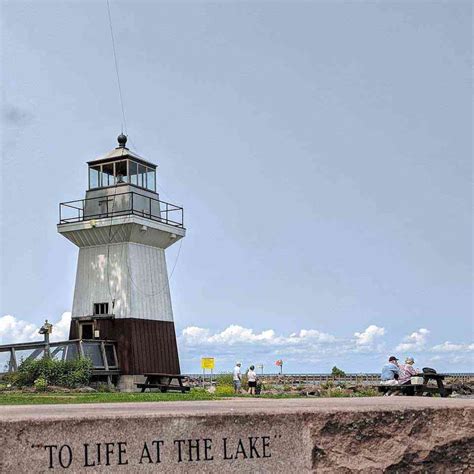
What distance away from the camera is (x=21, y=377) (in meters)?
29.1

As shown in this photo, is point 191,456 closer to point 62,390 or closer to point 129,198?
point 62,390

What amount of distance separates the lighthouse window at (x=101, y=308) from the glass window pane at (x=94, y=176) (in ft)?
17.1

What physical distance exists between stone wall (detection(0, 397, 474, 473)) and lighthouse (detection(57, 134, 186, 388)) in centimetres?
2602

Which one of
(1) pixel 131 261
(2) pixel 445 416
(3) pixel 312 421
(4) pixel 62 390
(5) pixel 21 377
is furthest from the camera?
(1) pixel 131 261

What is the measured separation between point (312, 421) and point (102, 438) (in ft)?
5.94

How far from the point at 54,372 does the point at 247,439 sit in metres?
24.1

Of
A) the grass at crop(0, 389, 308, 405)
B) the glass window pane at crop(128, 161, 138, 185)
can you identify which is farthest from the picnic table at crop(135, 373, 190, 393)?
the glass window pane at crop(128, 161, 138, 185)

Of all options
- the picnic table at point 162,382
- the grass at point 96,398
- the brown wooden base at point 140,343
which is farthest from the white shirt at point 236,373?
the grass at point 96,398

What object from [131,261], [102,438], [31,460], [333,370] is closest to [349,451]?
[102,438]

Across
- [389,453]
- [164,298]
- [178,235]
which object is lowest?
[389,453]

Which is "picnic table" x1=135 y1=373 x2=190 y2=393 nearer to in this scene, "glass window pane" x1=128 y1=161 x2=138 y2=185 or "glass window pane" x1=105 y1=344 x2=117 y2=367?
"glass window pane" x1=105 y1=344 x2=117 y2=367

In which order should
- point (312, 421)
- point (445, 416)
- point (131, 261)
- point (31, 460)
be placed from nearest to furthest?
point (31, 460) → point (312, 421) → point (445, 416) → point (131, 261)

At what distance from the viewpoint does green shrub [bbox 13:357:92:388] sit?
2919cm

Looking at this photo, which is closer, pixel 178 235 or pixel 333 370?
pixel 178 235
